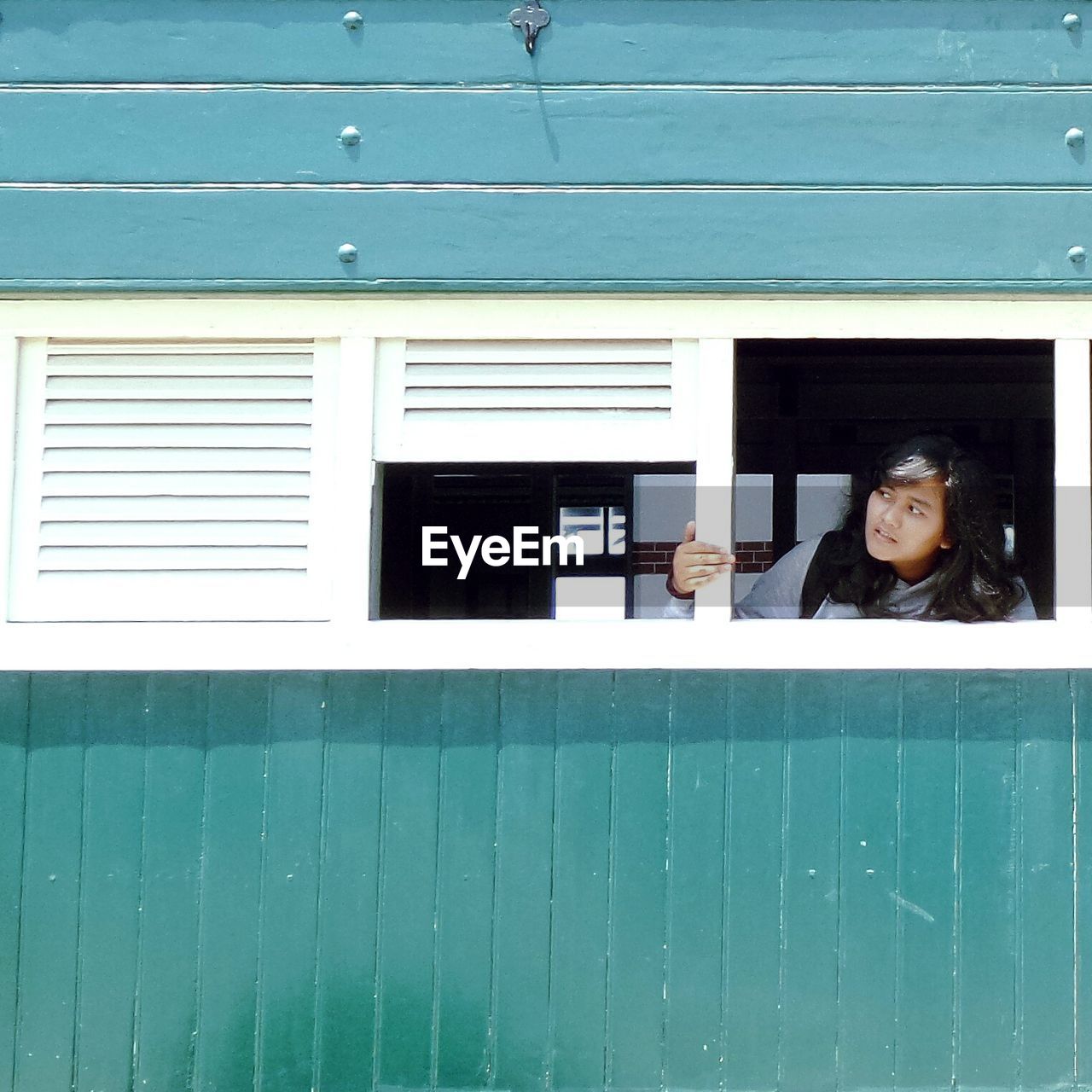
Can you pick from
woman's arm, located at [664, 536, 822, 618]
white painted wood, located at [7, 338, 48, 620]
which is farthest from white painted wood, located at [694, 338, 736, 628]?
white painted wood, located at [7, 338, 48, 620]

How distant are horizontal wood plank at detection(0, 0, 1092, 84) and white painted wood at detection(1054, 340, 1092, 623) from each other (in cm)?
70

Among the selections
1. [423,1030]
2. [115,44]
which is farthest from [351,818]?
[115,44]

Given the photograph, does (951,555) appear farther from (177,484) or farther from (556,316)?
(177,484)

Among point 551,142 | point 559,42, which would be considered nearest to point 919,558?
point 551,142

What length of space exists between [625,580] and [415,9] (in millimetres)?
4141

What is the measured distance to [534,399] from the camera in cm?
290

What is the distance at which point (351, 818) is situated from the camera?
9.29ft

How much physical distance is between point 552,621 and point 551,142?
116 centimetres

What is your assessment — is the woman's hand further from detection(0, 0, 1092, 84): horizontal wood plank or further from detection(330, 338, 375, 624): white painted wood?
detection(0, 0, 1092, 84): horizontal wood plank

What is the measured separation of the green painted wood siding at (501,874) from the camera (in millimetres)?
2826

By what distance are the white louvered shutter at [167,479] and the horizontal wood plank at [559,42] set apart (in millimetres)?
690

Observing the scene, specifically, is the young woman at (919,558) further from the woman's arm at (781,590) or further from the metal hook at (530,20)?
the metal hook at (530,20)

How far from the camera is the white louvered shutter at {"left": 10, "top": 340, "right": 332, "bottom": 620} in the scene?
288cm

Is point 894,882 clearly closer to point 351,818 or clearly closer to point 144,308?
point 351,818
